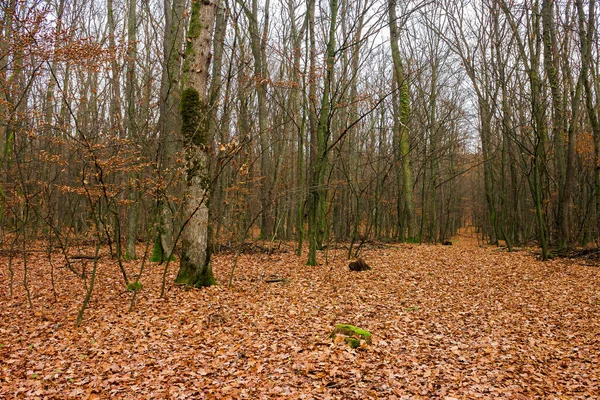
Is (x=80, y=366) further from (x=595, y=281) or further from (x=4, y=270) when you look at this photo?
(x=595, y=281)

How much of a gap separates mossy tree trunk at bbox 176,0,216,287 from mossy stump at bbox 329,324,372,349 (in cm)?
334

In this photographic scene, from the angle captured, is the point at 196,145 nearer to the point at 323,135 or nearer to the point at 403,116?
the point at 323,135

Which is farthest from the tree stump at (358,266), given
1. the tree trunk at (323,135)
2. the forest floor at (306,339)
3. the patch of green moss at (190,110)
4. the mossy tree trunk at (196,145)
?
the patch of green moss at (190,110)

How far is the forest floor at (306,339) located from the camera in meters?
4.11

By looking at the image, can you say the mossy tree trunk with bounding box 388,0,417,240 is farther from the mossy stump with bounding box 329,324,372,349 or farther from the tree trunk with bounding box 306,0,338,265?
the mossy stump with bounding box 329,324,372,349

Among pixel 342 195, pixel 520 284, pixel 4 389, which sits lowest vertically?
pixel 4 389

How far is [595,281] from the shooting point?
330 inches

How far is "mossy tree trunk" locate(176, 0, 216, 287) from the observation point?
740cm

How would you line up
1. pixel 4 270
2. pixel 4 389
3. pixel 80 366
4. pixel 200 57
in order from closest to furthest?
pixel 4 389, pixel 80 366, pixel 200 57, pixel 4 270

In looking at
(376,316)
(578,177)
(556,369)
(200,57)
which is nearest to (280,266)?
(376,316)

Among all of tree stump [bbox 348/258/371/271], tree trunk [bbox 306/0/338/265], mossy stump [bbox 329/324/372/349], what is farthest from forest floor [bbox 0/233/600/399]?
tree trunk [bbox 306/0/338/265]

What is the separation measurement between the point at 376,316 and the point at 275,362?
7.71ft

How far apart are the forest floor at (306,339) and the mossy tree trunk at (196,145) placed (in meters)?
0.58

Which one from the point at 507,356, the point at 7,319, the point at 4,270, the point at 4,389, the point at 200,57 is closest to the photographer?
the point at 4,389
